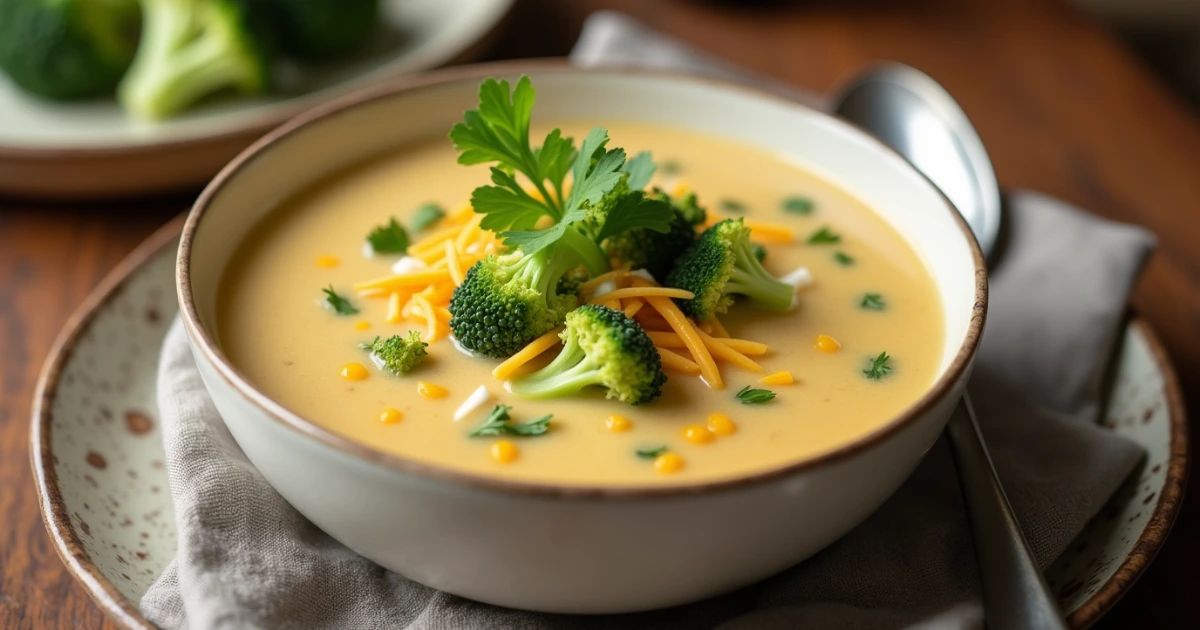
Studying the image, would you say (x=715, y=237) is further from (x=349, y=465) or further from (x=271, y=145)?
(x=271, y=145)

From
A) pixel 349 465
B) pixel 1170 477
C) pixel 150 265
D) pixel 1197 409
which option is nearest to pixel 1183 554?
pixel 1170 477

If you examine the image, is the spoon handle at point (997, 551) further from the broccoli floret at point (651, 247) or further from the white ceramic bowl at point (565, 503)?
the broccoli floret at point (651, 247)

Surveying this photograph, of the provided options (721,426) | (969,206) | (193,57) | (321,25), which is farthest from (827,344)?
(193,57)

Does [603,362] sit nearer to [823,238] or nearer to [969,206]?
[823,238]

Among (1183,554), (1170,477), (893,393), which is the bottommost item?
(1183,554)

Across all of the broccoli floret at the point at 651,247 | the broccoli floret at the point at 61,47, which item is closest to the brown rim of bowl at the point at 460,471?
the broccoli floret at the point at 651,247

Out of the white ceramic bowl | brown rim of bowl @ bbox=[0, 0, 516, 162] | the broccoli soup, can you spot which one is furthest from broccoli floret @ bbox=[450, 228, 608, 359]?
brown rim of bowl @ bbox=[0, 0, 516, 162]
